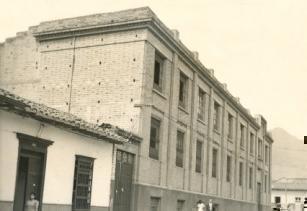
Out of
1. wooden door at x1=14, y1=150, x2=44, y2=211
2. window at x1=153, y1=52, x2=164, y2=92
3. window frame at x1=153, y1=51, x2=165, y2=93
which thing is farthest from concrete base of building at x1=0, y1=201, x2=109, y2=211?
window at x1=153, y1=52, x2=164, y2=92

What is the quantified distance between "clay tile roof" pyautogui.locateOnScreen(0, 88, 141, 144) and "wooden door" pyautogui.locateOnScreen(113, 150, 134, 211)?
2.80 feet

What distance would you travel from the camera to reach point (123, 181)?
21.8 metres

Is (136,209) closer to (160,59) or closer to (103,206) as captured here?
(103,206)

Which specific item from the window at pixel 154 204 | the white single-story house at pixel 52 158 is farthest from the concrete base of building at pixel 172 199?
the white single-story house at pixel 52 158

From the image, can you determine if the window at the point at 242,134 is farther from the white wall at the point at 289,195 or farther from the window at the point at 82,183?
the white wall at the point at 289,195

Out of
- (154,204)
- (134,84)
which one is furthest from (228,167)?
(134,84)

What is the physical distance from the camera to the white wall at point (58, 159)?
588 inches

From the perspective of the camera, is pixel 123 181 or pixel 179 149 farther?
pixel 179 149

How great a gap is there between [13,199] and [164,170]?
1164 centimetres

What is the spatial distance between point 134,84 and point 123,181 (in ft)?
15.1

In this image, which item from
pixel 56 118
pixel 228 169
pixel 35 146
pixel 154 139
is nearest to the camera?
pixel 35 146

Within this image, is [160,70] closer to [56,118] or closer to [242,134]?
[56,118]

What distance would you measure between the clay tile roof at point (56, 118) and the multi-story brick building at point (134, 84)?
6.51 feet

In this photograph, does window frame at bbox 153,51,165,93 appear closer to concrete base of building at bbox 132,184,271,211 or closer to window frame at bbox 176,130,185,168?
window frame at bbox 176,130,185,168
